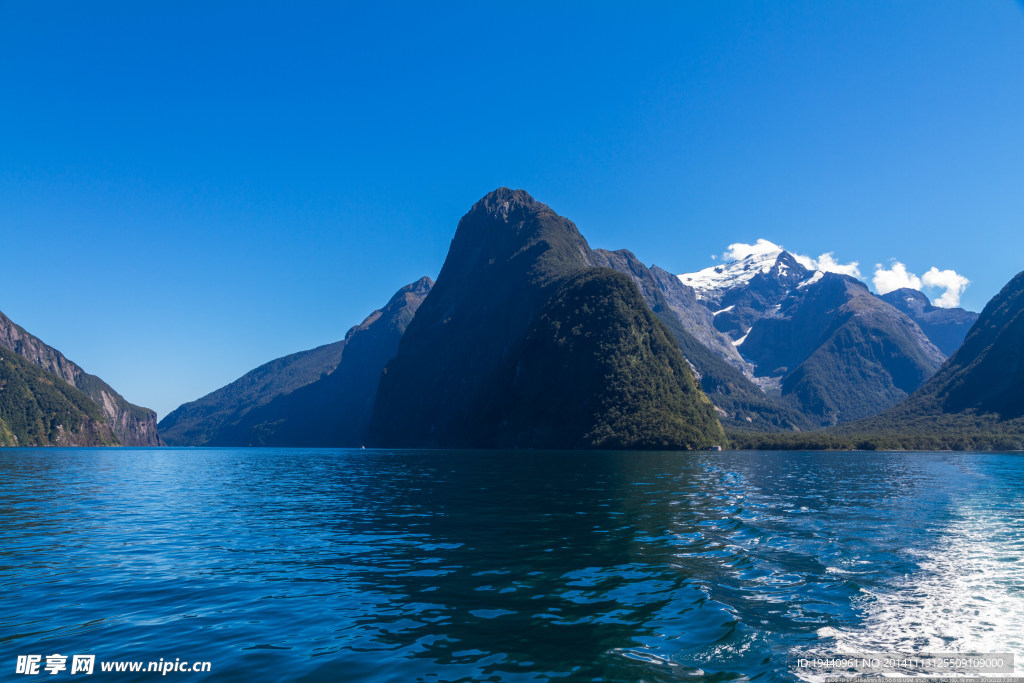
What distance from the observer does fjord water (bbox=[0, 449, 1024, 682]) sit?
16297mm

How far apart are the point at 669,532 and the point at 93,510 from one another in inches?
1809

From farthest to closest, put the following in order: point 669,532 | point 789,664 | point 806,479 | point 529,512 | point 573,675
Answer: point 806,479, point 529,512, point 669,532, point 789,664, point 573,675

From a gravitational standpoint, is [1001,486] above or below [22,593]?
below

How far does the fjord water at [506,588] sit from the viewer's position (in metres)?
16.3

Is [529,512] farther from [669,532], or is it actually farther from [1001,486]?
[1001,486]

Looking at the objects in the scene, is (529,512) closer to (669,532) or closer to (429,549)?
(669,532)

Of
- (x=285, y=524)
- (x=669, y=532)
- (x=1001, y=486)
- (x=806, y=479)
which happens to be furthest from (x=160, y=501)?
(x=1001, y=486)

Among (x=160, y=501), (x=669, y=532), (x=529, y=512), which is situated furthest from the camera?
(x=160, y=501)

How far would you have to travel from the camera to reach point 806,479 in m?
84.0

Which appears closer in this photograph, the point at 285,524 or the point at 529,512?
the point at 285,524

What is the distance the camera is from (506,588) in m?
23.4

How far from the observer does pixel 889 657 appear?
1612 cm

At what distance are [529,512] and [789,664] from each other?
104 feet

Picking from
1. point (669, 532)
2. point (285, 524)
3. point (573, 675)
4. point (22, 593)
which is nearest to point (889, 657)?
point (573, 675)
